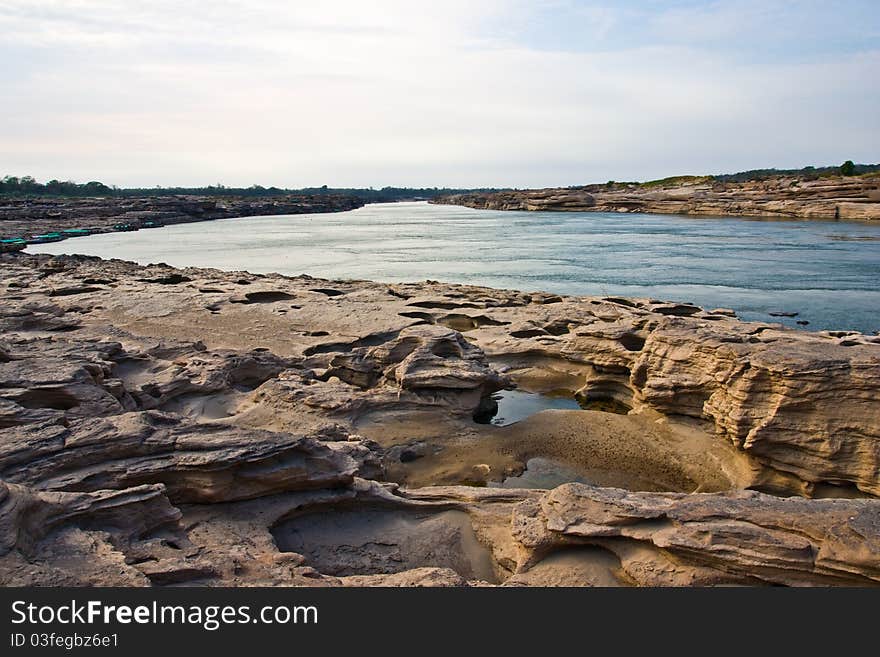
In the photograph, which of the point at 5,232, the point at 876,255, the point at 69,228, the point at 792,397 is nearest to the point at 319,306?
the point at 792,397

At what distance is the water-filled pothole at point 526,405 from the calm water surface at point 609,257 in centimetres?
1232

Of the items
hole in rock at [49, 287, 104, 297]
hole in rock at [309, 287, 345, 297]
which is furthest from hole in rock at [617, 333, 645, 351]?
hole in rock at [49, 287, 104, 297]

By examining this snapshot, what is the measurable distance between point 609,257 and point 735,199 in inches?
1882

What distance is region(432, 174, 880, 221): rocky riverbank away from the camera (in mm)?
68000

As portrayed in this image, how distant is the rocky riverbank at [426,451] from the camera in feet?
20.5

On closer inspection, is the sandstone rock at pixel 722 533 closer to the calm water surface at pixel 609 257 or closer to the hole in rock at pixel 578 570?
the hole in rock at pixel 578 570

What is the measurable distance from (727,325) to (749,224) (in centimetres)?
6095

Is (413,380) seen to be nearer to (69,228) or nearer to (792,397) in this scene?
(792,397)

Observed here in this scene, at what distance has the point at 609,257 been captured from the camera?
1807 inches

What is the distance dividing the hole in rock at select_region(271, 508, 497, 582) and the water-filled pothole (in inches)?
236

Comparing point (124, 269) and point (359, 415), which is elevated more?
point (124, 269)

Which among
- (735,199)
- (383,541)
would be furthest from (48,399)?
(735,199)

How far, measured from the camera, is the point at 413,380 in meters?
13.6

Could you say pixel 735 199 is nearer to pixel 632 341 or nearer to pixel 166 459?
pixel 632 341
